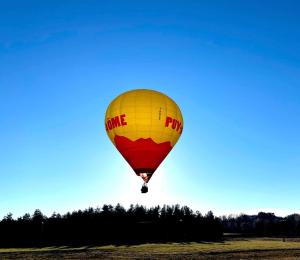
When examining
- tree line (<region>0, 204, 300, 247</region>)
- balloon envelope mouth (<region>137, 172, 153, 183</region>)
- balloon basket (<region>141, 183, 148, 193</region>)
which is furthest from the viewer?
tree line (<region>0, 204, 300, 247</region>)

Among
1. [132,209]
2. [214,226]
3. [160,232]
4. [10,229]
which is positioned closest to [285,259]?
[160,232]

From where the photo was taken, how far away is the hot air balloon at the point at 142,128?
104 ft

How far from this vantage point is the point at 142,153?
104 feet

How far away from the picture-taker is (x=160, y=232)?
12150 centimetres

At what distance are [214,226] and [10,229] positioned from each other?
59797 mm

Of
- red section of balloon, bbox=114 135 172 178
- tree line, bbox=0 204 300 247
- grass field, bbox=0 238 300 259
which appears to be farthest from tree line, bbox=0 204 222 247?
red section of balloon, bbox=114 135 172 178

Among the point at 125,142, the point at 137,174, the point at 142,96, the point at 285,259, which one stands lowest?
the point at 285,259

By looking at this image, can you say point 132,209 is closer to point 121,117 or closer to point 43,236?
point 43,236

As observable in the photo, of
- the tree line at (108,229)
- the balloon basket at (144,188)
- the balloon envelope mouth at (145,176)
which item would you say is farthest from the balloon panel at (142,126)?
the tree line at (108,229)

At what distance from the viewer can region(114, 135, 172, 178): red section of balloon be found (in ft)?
104

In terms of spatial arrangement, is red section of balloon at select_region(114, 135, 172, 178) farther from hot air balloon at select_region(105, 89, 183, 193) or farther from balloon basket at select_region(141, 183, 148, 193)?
balloon basket at select_region(141, 183, 148, 193)

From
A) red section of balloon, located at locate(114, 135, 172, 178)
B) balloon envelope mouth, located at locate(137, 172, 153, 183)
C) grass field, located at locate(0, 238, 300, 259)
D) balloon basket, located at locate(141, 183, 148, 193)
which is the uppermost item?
red section of balloon, located at locate(114, 135, 172, 178)

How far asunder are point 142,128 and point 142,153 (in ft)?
6.00

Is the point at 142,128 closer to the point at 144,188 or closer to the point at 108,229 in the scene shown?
the point at 144,188
